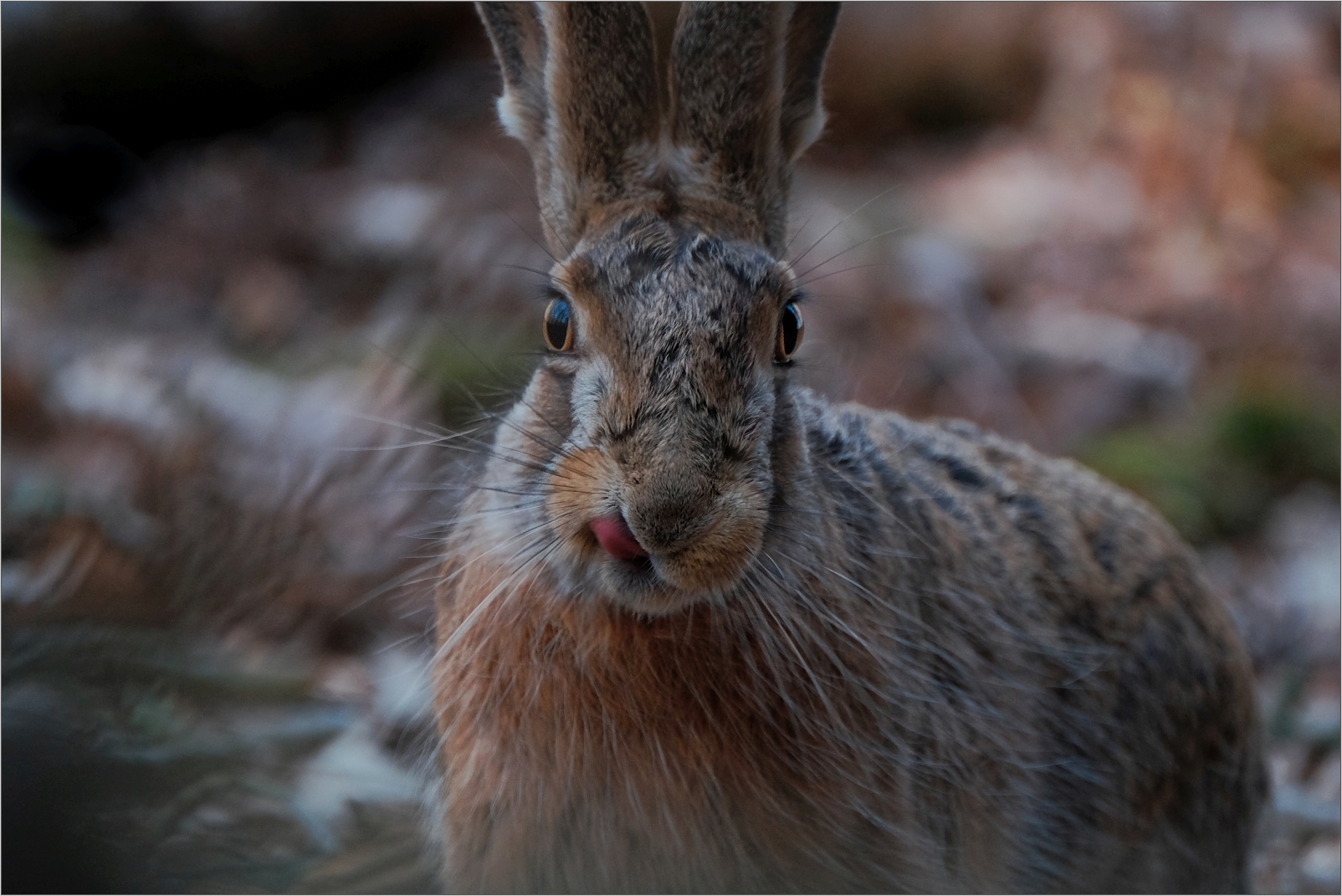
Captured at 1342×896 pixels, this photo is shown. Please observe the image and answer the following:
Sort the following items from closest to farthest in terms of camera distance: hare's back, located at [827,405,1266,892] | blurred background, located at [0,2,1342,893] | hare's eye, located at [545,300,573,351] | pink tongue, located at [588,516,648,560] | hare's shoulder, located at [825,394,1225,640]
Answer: pink tongue, located at [588,516,648,560]
blurred background, located at [0,2,1342,893]
hare's eye, located at [545,300,573,351]
hare's back, located at [827,405,1266,892]
hare's shoulder, located at [825,394,1225,640]

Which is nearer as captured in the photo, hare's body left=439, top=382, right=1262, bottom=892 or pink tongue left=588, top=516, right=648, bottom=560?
pink tongue left=588, top=516, right=648, bottom=560

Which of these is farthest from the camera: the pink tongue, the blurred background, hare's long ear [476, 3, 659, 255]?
hare's long ear [476, 3, 659, 255]

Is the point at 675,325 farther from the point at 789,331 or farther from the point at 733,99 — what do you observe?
the point at 733,99

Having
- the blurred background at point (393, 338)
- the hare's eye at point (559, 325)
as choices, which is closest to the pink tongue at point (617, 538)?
the hare's eye at point (559, 325)

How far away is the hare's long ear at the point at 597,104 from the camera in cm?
300

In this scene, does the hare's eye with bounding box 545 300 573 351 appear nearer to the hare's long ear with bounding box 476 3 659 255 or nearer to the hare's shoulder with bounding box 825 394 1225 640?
the hare's long ear with bounding box 476 3 659 255

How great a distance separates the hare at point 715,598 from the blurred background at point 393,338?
1.21ft

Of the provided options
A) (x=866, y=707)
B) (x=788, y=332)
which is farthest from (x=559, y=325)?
(x=866, y=707)

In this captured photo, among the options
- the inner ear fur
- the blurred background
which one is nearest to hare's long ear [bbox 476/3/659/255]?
the inner ear fur

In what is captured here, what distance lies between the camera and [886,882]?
10.2 feet

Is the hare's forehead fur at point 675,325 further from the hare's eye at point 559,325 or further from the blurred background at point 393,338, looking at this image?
the blurred background at point 393,338

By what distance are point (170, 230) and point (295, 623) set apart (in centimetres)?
450

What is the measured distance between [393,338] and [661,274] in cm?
386

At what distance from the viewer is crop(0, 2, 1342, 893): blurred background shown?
2.52 metres
